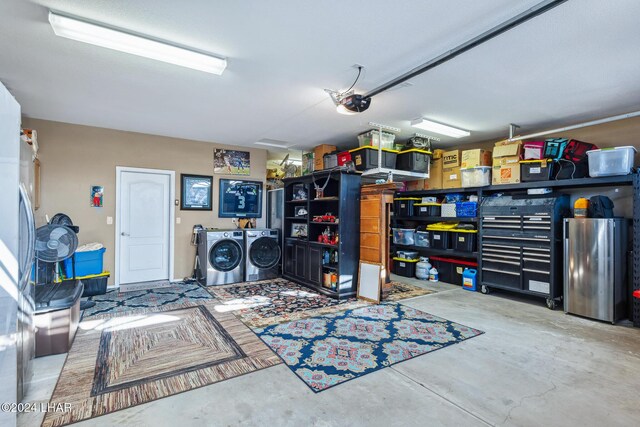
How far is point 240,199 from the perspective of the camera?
6.54m

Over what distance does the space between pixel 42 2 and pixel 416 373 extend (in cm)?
390

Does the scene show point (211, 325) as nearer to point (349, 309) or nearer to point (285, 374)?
point (285, 374)

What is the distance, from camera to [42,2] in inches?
84.8

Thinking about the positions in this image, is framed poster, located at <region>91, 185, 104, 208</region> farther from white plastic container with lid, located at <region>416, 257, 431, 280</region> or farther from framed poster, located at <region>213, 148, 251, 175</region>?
white plastic container with lid, located at <region>416, 257, 431, 280</region>

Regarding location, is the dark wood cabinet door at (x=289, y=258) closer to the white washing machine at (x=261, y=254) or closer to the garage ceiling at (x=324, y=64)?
the white washing machine at (x=261, y=254)

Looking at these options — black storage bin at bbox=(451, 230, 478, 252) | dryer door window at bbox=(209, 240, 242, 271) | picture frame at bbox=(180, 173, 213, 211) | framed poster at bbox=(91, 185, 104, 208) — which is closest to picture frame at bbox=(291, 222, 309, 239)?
dryer door window at bbox=(209, 240, 242, 271)

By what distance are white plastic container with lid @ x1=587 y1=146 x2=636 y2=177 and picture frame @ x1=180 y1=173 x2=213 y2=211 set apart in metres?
6.17

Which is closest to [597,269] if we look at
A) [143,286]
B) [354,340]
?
[354,340]

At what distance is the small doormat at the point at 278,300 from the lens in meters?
3.89

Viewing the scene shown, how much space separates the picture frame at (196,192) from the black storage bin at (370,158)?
9.67ft

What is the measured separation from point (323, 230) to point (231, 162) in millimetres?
2514

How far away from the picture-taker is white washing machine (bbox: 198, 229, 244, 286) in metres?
5.46

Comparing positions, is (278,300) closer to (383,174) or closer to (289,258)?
(289,258)

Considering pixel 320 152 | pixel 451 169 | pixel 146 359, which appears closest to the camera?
pixel 146 359
